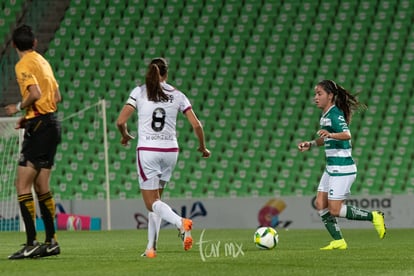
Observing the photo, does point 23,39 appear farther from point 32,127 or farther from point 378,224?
point 378,224

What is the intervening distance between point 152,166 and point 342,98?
247cm

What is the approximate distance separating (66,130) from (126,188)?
2.06m

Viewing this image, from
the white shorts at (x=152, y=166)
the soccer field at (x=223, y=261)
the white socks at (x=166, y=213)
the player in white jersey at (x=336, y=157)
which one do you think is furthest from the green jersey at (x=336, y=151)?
the white socks at (x=166, y=213)

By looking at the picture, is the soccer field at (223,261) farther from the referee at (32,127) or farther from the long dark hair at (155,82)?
the long dark hair at (155,82)

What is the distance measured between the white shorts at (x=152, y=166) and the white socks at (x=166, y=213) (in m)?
0.16

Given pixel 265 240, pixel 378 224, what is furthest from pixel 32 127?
pixel 378 224

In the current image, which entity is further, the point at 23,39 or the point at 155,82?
the point at 155,82

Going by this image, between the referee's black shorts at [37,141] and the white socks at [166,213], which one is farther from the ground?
the referee's black shorts at [37,141]

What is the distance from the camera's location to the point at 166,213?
798cm

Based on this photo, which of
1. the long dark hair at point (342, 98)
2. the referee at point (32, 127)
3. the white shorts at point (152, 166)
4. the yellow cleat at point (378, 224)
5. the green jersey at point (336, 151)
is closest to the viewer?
the referee at point (32, 127)

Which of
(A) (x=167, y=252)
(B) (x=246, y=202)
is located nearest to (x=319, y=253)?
(A) (x=167, y=252)

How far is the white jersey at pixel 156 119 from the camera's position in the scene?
8125mm

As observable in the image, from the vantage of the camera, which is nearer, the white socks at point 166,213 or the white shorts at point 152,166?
the white socks at point 166,213

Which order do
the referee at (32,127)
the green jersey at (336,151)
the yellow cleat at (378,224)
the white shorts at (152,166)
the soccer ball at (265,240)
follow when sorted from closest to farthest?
the referee at (32,127) < the white shorts at (152,166) < the soccer ball at (265,240) < the green jersey at (336,151) < the yellow cleat at (378,224)
